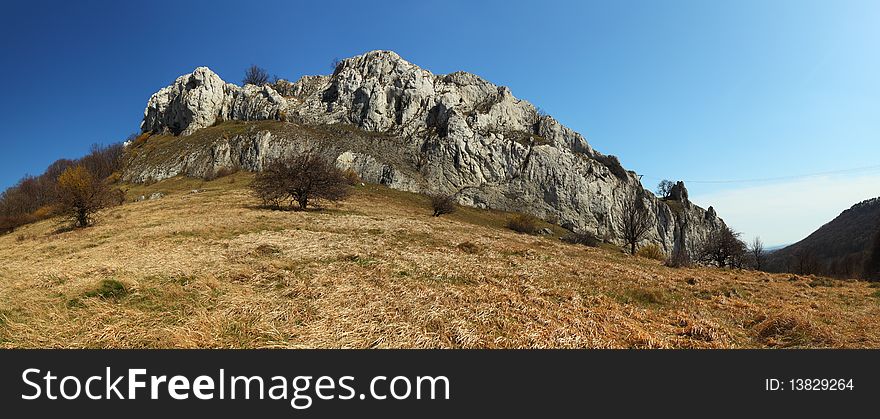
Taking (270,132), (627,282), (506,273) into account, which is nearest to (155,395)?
(506,273)

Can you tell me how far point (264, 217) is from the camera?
31.8 metres

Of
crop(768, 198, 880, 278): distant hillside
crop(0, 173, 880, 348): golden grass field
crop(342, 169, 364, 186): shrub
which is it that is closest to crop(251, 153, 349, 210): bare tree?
crop(0, 173, 880, 348): golden grass field

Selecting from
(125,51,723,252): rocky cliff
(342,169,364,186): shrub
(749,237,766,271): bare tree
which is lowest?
(749,237,766,271): bare tree

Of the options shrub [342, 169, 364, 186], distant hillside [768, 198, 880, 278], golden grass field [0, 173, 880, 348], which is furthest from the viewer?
distant hillside [768, 198, 880, 278]

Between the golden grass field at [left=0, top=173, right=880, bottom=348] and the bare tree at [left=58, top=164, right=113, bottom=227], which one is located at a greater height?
the bare tree at [left=58, top=164, right=113, bottom=227]

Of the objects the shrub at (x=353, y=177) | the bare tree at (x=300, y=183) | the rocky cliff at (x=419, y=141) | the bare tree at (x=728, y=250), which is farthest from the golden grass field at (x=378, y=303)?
the rocky cliff at (x=419, y=141)

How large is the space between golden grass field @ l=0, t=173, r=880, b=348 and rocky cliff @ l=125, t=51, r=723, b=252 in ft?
251

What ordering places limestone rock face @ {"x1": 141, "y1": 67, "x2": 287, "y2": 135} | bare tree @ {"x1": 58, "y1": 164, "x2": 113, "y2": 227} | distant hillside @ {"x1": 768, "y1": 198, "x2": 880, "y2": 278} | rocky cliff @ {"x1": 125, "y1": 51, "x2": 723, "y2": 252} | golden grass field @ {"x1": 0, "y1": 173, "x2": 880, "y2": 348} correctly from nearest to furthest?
golden grass field @ {"x1": 0, "y1": 173, "x2": 880, "y2": 348} < bare tree @ {"x1": 58, "y1": 164, "x2": 113, "y2": 227} < distant hillside @ {"x1": 768, "y1": 198, "x2": 880, "y2": 278} < rocky cliff @ {"x1": 125, "y1": 51, "x2": 723, "y2": 252} < limestone rock face @ {"x1": 141, "y1": 67, "x2": 287, "y2": 135}

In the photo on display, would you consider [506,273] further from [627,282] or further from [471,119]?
[471,119]

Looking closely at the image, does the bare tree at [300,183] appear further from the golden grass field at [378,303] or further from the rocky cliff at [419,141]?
the rocky cliff at [419,141]

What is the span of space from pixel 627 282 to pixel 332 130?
108 metres

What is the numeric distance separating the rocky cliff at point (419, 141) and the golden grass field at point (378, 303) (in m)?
76.6

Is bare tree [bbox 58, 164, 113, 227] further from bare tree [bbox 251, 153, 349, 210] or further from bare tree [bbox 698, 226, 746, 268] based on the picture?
bare tree [bbox 698, 226, 746, 268]

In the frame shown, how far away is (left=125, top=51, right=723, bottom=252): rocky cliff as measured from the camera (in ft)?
319
